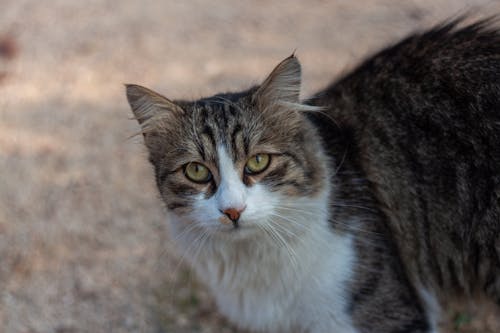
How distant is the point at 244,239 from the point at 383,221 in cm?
56

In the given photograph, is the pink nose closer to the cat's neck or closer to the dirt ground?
the cat's neck

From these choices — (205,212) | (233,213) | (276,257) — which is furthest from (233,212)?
(276,257)

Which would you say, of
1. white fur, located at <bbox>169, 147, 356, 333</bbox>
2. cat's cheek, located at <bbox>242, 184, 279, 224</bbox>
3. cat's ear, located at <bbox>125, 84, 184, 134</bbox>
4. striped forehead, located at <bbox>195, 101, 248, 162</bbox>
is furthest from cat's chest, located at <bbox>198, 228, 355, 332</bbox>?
cat's ear, located at <bbox>125, 84, 184, 134</bbox>

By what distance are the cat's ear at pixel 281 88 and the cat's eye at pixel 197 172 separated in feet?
1.09

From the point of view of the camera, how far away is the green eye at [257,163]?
2.19 m

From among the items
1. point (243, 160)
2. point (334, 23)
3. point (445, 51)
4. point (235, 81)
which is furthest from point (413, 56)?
Result: point (334, 23)

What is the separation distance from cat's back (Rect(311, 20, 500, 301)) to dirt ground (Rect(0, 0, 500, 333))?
0.40m

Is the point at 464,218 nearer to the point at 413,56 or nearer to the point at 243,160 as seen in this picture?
the point at 413,56

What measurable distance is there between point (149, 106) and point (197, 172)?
1.06 ft

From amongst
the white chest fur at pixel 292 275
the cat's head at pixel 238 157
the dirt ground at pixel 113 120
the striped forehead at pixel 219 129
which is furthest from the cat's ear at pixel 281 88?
the dirt ground at pixel 113 120

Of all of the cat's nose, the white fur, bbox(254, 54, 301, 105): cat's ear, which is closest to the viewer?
the cat's nose

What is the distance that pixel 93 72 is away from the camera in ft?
14.5

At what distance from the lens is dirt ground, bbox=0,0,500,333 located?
3164 millimetres

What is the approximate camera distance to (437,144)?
7.86 ft
